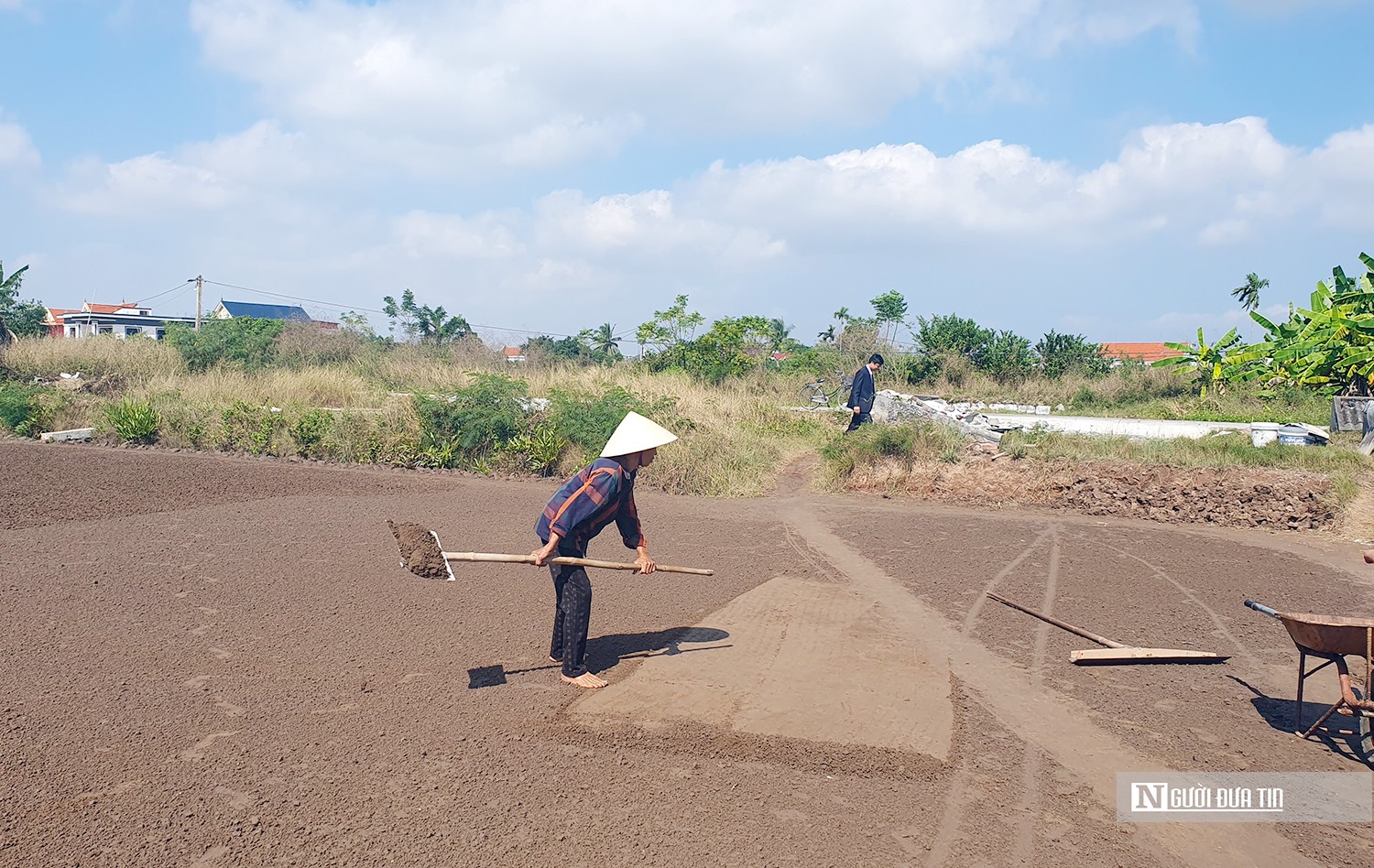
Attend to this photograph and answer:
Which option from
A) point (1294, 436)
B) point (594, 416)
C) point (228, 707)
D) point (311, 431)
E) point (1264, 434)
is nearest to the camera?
point (228, 707)

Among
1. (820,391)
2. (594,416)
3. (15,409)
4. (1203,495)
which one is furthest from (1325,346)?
(15,409)

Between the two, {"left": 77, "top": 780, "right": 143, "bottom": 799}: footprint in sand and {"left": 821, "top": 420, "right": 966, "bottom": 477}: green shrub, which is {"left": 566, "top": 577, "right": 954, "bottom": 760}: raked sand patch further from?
{"left": 821, "top": 420, "right": 966, "bottom": 477}: green shrub

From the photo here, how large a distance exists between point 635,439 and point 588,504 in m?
0.49

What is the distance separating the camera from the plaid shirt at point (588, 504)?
5594 millimetres

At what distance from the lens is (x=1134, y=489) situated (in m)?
12.6

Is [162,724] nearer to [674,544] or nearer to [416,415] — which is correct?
[674,544]

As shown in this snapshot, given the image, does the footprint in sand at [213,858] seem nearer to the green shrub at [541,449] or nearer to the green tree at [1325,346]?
the green shrub at [541,449]

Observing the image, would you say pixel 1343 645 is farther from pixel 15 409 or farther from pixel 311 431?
pixel 15 409

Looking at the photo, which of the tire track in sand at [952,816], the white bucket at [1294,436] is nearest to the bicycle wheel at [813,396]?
the white bucket at [1294,436]

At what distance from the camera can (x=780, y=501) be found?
13.3 m

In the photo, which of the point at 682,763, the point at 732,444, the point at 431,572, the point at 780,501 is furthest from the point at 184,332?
the point at 682,763

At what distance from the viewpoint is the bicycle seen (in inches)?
947

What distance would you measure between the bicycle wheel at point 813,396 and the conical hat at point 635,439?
18331 mm

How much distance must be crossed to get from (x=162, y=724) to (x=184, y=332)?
27529mm
